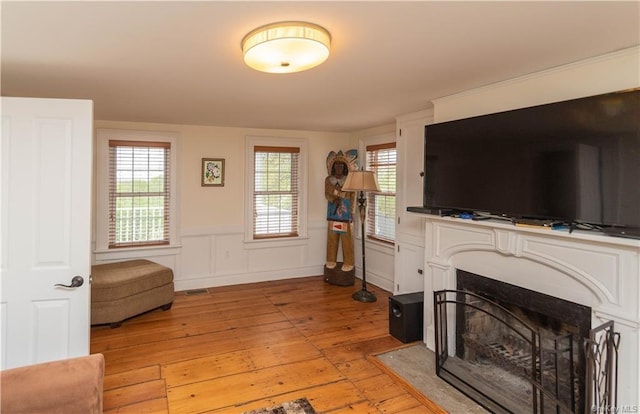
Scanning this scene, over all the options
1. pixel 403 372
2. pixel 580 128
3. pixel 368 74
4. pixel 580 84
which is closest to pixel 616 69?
pixel 580 84

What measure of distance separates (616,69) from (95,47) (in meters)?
2.92

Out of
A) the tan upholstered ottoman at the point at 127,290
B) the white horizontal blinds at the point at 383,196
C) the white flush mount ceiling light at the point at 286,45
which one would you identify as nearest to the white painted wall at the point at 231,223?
the white horizontal blinds at the point at 383,196

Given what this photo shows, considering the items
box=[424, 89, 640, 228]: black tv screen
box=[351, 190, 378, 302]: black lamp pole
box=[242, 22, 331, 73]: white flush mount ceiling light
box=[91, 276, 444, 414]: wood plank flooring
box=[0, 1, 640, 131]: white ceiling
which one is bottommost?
box=[91, 276, 444, 414]: wood plank flooring

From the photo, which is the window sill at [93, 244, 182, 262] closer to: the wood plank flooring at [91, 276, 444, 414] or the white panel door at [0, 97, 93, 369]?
the wood plank flooring at [91, 276, 444, 414]

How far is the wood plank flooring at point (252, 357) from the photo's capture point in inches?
99.3

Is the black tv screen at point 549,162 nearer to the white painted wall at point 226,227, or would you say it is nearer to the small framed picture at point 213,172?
the white painted wall at point 226,227

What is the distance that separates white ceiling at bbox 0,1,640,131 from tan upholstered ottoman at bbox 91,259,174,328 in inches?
71.6

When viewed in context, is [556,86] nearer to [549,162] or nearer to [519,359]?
[549,162]

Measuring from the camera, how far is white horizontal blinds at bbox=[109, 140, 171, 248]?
4.63 meters

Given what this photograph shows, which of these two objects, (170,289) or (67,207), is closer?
(67,207)

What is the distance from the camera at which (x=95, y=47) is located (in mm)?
2049

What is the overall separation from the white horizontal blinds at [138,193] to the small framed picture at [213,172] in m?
0.46

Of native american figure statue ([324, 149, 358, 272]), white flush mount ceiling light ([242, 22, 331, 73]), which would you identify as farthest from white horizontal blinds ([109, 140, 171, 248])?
white flush mount ceiling light ([242, 22, 331, 73])

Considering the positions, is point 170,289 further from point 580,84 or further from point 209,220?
point 580,84
